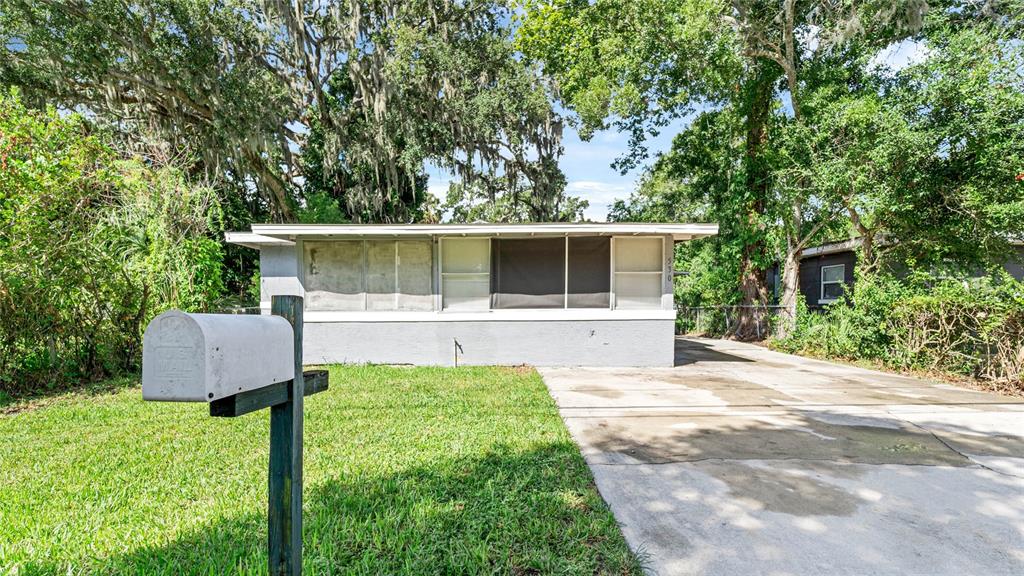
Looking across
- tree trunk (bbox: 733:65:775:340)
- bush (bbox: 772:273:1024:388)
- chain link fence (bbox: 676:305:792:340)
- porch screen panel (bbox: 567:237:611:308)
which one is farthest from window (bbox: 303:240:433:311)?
chain link fence (bbox: 676:305:792:340)

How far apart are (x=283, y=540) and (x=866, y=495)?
3659 millimetres

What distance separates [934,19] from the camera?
8.62 meters

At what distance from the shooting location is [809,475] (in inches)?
136

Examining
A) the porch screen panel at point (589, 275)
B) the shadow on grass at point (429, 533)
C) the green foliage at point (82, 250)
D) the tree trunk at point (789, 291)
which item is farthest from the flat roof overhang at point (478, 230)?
the tree trunk at point (789, 291)

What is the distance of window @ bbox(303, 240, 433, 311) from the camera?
8.45 metres

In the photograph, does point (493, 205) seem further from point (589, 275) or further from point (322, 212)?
point (589, 275)

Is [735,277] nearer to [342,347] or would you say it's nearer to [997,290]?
[997,290]

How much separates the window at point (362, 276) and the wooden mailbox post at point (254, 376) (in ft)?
22.2

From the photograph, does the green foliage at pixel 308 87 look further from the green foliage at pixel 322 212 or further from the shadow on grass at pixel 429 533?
the shadow on grass at pixel 429 533

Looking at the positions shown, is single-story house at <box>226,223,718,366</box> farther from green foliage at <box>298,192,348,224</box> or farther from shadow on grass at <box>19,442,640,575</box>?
green foliage at <box>298,192,348,224</box>

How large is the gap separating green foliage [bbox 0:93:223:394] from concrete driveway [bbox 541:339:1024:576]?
6.49 m

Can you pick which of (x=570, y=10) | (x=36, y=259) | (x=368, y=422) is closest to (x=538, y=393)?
(x=368, y=422)

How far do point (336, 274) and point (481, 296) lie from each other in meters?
2.77

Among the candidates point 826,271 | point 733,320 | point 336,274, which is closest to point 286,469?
point 336,274
